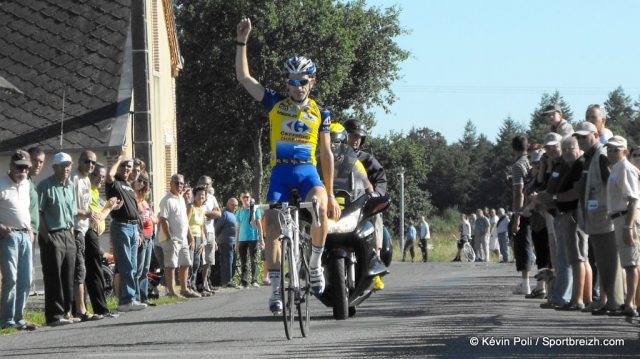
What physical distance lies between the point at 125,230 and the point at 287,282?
6.40 meters

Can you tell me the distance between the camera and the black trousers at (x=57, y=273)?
53.7 feet

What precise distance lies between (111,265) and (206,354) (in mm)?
10372

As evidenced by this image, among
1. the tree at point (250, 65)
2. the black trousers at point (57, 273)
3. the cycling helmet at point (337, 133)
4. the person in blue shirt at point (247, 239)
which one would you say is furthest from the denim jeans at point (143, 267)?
the tree at point (250, 65)

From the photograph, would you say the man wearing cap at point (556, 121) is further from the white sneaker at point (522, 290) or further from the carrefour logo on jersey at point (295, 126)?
the carrefour logo on jersey at point (295, 126)

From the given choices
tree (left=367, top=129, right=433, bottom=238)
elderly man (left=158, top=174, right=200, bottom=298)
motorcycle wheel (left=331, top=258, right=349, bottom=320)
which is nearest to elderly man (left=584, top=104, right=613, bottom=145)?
motorcycle wheel (left=331, top=258, right=349, bottom=320)

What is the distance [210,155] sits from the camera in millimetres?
68125

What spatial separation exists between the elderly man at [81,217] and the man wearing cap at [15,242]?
117 centimetres

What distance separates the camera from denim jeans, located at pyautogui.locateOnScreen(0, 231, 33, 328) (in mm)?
15508

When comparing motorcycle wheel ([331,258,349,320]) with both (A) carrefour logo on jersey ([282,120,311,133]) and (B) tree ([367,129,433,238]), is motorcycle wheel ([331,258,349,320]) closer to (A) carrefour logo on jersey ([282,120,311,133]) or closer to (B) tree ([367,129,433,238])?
(A) carrefour logo on jersey ([282,120,311,133])

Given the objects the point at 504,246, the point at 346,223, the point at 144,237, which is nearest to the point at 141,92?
the point at 144,237

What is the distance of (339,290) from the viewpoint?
1442 cm

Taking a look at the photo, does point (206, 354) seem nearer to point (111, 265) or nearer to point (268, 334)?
point (268, 334)

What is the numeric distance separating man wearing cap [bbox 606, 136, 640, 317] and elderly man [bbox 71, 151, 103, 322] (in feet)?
20.6

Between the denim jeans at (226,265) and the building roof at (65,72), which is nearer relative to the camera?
the denim jeans at (226,265)
